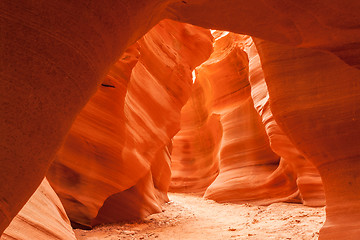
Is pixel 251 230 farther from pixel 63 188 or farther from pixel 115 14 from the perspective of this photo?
pixel 115 14

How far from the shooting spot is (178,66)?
778cm

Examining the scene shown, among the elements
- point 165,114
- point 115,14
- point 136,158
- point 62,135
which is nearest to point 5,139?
point 62,135

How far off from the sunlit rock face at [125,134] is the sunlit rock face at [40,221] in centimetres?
194

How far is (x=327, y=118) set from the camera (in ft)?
13.7

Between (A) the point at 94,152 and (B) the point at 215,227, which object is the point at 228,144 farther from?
(A) the point at 94,152

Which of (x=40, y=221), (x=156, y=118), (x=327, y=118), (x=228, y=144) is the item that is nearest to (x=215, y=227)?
(x=156, y=118)

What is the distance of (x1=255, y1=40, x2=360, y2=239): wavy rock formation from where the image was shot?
13.0ft

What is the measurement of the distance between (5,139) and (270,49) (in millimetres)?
4103

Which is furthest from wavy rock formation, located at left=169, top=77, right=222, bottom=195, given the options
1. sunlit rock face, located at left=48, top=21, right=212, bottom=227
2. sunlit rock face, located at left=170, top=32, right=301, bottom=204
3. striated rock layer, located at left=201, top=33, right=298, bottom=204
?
sunlit rock face, located at left=48, top=21, right=212, bottom=227

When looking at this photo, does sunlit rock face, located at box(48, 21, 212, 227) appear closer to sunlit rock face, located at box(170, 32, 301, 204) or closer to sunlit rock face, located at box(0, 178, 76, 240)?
sunlit rock face, located at box(0, 178, 76, 240)

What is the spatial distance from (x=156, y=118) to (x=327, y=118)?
356cm

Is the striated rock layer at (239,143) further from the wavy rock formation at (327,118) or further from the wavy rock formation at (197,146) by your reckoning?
the wavy rock formation at (327,118)

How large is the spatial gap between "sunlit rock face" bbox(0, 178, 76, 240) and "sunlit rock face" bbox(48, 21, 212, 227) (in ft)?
6.36

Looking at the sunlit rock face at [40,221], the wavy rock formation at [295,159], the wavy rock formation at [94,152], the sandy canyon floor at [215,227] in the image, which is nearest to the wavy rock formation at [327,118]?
the sandy canyon floor at [215,227]
